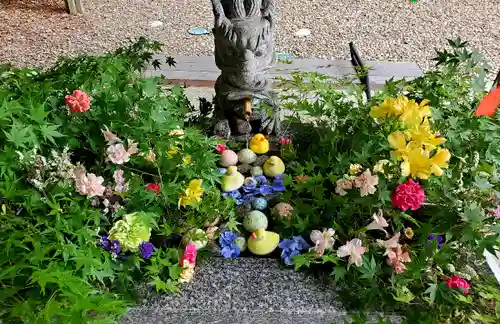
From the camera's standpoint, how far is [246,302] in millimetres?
1365

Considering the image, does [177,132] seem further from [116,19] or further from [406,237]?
[116,19]

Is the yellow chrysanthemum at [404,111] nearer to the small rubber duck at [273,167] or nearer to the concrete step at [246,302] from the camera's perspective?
the small rubber duck at [273,167]

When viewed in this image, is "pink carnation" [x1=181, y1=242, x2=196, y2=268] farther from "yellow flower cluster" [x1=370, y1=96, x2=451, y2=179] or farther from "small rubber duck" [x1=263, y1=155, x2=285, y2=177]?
"yellow flower cluster" [x1=370, y1=96, x2=451, y2=179]

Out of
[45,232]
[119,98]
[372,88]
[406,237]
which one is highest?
[119,98]

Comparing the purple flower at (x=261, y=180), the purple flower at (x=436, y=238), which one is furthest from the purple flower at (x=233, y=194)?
the purple flower at (x=436, y=238)

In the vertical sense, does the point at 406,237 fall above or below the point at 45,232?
below

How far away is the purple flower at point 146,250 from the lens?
1399 mm

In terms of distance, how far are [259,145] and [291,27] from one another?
2.84 meters

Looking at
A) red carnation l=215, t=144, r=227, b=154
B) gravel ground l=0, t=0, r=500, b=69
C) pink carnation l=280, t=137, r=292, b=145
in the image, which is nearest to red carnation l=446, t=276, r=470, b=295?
pink carnation l=280, t=137, r=292, b=145

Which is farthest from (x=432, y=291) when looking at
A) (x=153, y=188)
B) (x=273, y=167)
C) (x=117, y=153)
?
(x=117, y=153)

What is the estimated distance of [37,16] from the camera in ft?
15.5

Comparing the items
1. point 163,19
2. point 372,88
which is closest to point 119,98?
point 372,88

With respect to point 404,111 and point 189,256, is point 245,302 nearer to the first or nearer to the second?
point 189,256

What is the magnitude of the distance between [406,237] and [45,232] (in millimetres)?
1039
